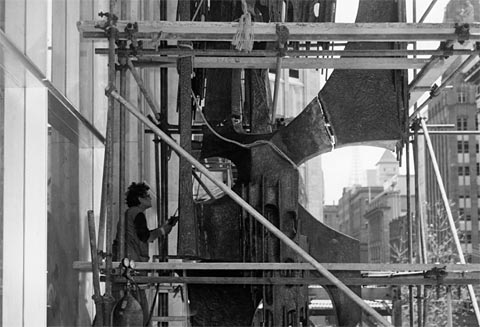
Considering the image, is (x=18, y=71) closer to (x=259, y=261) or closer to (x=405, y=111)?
(x=259, y=261)

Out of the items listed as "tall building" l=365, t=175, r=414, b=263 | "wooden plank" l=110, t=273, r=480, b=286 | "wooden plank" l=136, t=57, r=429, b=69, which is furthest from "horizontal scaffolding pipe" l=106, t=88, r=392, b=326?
"tall building" l=365, t=175, r=414, b=263

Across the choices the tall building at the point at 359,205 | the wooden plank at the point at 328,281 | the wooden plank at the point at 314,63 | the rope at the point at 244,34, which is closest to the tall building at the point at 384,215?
the tall building at the point at 359,205

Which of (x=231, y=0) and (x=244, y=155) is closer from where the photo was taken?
(x=244, y=155)

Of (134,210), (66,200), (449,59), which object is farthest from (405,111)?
(66,200)

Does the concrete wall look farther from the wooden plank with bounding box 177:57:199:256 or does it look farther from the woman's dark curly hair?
the woman's dark curly hair

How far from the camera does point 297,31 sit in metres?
9.17

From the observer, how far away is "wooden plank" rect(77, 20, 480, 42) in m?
8.98

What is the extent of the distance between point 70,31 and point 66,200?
1871 millimetres

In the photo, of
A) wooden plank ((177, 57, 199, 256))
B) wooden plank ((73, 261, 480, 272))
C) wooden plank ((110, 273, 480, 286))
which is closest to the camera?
wooden plank ((73, 261, 480, 272))

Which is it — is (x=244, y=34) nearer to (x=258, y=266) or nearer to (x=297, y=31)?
(x=297, y=31)

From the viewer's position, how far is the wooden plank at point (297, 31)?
8977 millimetres

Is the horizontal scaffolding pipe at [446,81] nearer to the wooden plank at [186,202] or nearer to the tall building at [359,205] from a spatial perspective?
the wooden plank at [186,202]

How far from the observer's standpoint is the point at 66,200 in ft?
35.4

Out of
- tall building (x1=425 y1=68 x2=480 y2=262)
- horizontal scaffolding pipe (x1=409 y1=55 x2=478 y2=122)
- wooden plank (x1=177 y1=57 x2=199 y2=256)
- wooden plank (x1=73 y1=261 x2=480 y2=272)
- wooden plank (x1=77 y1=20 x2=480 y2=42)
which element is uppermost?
tall building (x1=425 y1=68 x2=480 y2=262)
